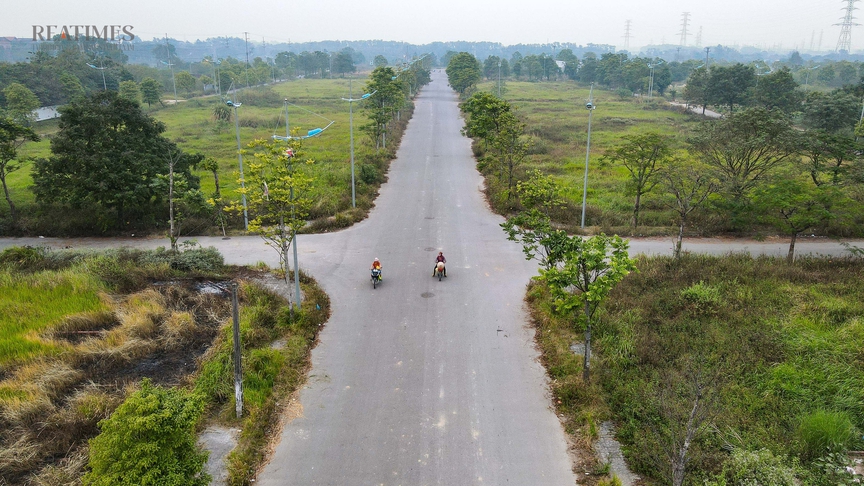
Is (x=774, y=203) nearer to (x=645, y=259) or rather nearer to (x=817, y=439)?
(x=645, y=259)

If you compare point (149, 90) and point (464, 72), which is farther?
point (464, 72)

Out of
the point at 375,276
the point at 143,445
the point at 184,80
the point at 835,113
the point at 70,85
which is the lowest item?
the point at 375,276

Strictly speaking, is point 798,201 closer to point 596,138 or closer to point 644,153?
point 644,153

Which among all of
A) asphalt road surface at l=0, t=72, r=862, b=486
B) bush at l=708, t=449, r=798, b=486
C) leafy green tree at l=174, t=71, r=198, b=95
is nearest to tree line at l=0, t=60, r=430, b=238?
asphalt road surface at l=0, t=72, r=862, b=486

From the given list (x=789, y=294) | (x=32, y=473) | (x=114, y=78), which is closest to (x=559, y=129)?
(x=789, y=294)

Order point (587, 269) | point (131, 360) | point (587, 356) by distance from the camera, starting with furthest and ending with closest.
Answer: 1. point (131, 360)
2. point (587, 356)
3. point (587, 269)

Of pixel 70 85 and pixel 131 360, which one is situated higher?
pixel 70 85

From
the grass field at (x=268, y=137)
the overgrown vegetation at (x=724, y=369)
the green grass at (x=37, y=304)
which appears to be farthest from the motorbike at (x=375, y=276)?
the green grass at (x=37, y=304)

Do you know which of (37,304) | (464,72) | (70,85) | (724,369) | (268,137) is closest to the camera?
(724,369)

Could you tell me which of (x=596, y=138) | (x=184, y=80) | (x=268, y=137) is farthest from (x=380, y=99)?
(x=184, y=80)
